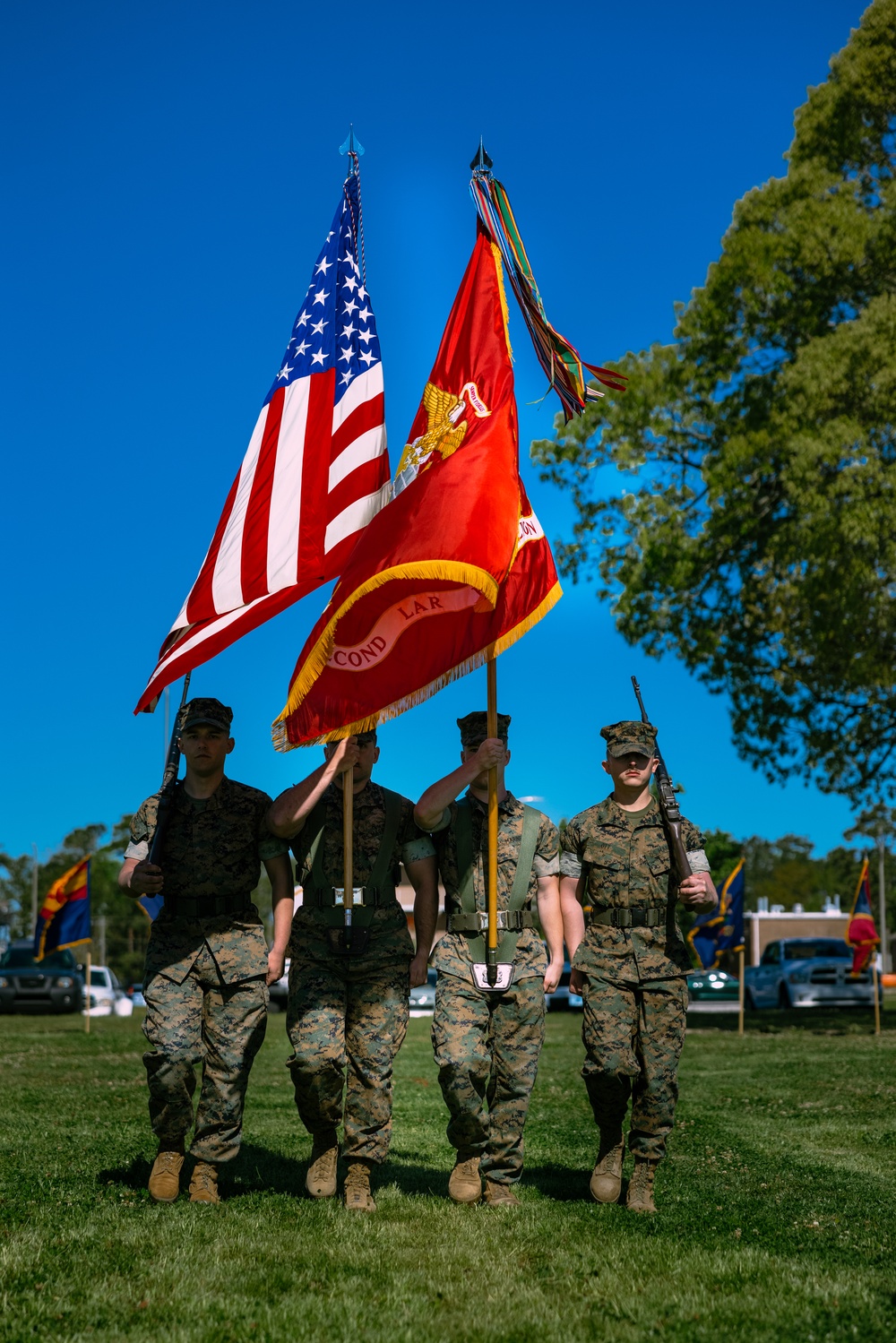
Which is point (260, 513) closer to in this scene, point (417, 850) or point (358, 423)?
→ point (358, 423)

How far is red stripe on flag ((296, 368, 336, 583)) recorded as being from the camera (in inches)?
323

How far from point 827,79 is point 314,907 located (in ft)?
65.2

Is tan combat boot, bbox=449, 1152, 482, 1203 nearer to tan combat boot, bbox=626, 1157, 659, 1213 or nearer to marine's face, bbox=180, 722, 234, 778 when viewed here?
tan combat boot, bbox=626, 1157, 659, 1213

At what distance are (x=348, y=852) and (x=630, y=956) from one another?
1572 mm

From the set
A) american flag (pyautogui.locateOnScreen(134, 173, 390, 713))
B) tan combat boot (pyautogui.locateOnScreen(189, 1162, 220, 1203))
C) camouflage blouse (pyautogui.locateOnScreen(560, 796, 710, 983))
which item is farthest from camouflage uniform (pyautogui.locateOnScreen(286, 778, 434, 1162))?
american flag (pyautogui.locateOnScreen(134, 173, 390, 713))

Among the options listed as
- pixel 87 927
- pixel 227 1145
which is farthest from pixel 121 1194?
pixel 87 927

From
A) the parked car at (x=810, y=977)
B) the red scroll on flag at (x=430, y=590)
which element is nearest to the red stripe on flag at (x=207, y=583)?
the red scroll on flag at (x=430, y=590)

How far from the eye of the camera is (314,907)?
695 cm

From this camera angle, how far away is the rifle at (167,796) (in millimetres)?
7008

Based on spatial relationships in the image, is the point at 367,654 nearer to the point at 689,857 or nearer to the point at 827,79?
the point at 689,857

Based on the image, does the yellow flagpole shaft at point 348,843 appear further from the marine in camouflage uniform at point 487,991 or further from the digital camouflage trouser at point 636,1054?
the digital camouflage trouser at point 636,1054

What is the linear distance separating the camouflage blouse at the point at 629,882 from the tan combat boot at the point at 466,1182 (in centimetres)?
113

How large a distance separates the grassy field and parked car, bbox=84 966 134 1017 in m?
23.2

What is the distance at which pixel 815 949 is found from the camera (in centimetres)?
3156
